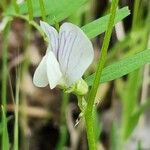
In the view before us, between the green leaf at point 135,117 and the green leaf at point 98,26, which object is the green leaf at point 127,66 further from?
the green leaf at point 135,117

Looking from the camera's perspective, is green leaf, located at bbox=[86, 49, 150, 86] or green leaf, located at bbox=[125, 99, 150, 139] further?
green leaf, located at bbox=[125, 99, 150, 139]

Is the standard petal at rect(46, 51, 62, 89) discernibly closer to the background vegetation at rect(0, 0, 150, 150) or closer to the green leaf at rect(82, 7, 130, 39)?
the green leaf at rect(82, 7, 130, 39)

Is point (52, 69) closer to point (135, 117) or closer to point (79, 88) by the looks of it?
point (79, 88)

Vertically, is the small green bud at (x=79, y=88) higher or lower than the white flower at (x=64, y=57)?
lower

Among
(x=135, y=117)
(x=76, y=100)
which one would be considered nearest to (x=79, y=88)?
(x=135, y=117)

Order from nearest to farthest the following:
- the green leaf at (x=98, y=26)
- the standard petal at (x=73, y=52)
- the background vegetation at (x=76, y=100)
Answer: the standard petal at (x=73, y=52)
the green leaf at (x=98, y=26)
the background vegetation at (x=76, y=100)

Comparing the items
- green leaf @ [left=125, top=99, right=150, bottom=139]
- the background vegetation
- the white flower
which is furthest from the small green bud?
green leaf @ [left=125, top=99, right=150, bottom=139]

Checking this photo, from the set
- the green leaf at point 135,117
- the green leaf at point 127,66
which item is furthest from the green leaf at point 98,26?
the green leaf at point 135,117

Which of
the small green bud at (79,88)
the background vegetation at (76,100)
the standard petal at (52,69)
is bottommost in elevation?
the small green bud at (79,88)

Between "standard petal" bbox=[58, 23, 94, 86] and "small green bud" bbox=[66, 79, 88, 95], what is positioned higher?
"standard petal" bbox=[58, 23, 94, 86]
